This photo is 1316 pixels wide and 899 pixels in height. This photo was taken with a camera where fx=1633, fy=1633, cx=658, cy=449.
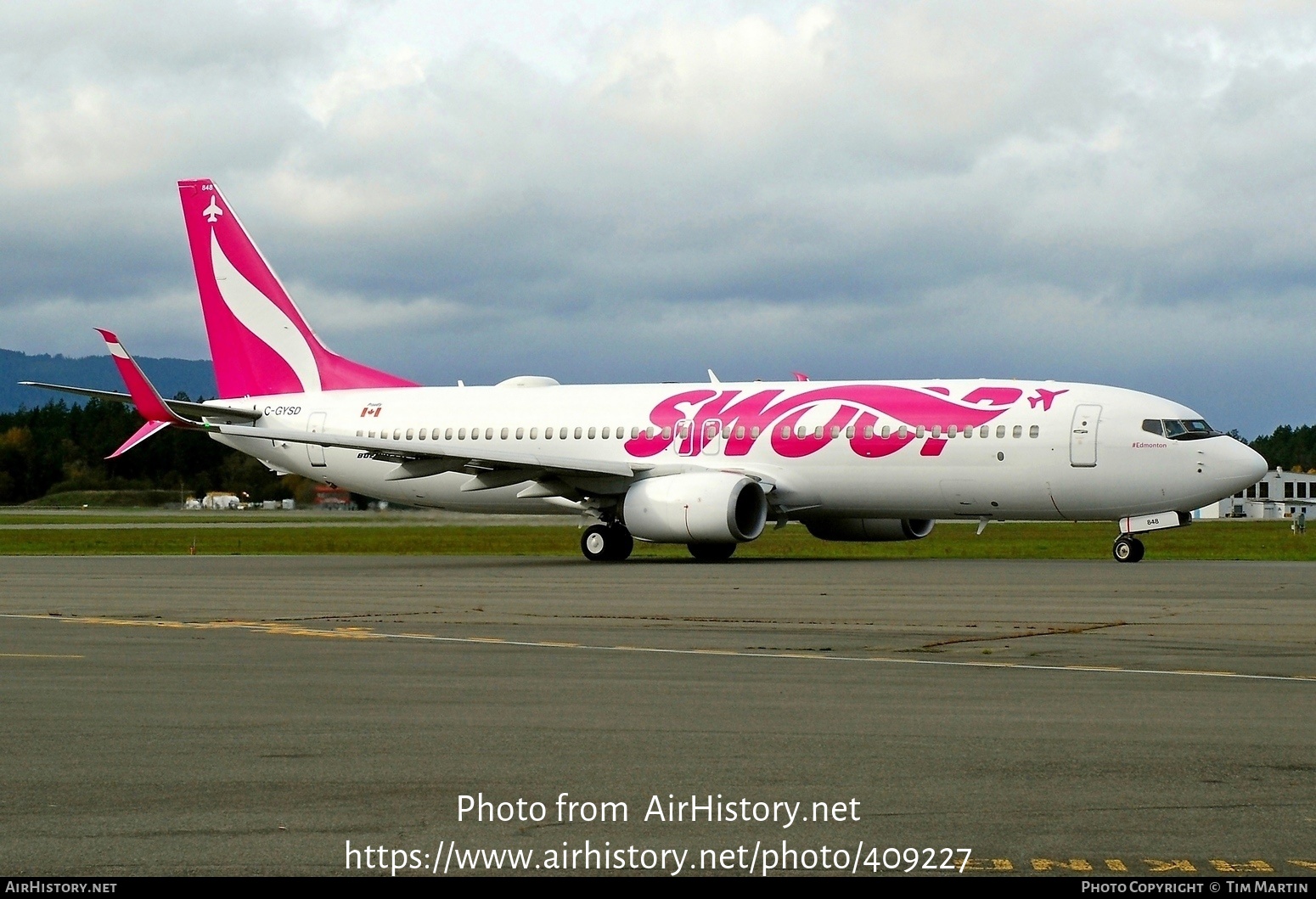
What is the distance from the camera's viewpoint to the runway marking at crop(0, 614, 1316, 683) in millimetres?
13492

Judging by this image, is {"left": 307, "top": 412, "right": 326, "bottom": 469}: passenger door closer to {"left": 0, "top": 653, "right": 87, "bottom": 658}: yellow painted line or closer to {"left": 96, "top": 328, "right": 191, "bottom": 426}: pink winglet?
{"left": 96, "top": 328, "right": 191, "bottom": 426}: pink winglet

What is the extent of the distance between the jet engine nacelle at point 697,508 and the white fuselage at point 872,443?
116cm

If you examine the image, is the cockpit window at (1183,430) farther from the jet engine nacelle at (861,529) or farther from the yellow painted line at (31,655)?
the yellow painted line at (31,655)

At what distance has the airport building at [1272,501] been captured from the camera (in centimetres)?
11644

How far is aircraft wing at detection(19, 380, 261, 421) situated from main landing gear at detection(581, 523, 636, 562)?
1055cm

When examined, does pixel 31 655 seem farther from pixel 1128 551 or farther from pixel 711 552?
pixel 1128 551

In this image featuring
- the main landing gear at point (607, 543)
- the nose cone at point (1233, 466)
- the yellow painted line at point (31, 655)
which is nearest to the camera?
the yellow painted line at point (31, 655)

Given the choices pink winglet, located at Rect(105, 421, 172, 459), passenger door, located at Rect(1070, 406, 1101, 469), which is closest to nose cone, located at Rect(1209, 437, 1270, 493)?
passenger door, located at Rect(1070, 406, 1101, 469)

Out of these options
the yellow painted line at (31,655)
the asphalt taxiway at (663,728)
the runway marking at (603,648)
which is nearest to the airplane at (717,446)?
the asphalt taxiway at (663,728)

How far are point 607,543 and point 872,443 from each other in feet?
21.0

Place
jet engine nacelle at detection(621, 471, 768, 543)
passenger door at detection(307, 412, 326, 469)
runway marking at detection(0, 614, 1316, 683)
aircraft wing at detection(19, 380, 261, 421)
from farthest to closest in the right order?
passenger door at detection(307, 412, 326, 469) < aircraft wing at detection(19, 380, 261, 421) < jet engine nacelle at detection(621, 471, 768, 543) < runway marking at detection(0, 614, 1316, 683)

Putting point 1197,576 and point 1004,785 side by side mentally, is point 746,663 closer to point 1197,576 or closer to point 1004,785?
point 1004,785

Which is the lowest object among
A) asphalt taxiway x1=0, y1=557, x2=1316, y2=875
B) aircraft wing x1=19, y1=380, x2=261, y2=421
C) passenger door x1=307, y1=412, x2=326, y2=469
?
asphalt taxiway x1=0, y1=557, x2=1316, y2=875

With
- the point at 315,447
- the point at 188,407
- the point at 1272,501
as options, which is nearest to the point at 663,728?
the point at 188,407
